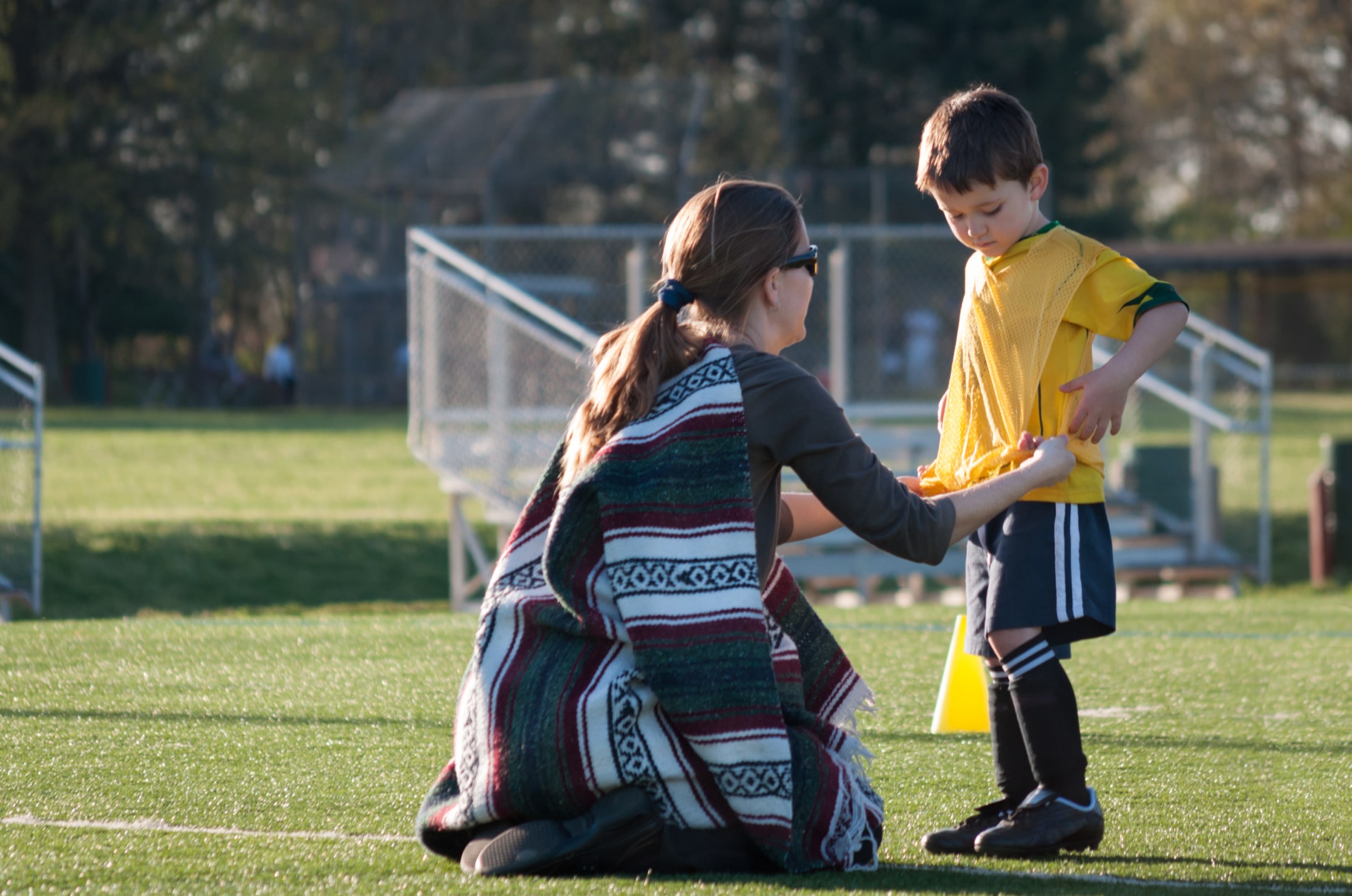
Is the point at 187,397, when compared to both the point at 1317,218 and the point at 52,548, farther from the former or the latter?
the point at 1317,218

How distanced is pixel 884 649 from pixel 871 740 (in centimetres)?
168

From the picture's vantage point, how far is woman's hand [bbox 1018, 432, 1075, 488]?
8.77ft

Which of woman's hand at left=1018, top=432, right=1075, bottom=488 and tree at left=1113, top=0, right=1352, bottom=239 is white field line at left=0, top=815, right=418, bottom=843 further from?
tree at left=1113, top=0, right=1352, bottom=239

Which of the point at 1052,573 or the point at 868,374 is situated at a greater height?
the point at 868,374

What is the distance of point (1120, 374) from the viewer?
2.74 m

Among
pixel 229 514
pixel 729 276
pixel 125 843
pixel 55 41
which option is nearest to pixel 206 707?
pixel 125 843

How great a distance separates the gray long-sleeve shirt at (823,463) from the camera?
255 centimetres

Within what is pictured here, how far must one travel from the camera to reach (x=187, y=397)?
30.1m

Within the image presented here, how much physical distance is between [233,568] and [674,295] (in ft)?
28.5

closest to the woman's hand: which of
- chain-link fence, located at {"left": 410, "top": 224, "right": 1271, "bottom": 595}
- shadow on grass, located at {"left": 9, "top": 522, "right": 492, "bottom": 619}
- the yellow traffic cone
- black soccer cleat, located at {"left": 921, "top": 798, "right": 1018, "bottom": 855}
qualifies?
black soccer cleat, located at {"left": 921, "top": 798, "right": 1018, "bottom": 855}

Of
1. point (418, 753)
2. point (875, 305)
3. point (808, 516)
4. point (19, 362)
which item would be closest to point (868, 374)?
point (875, 305)

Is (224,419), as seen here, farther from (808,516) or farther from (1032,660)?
(1032,660)

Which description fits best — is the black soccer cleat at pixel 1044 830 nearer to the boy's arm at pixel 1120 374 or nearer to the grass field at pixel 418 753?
the grass field at pixel 418 753

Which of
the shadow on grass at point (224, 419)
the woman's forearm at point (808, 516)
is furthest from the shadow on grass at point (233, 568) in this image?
the shadow on grass at point (224, 419)
